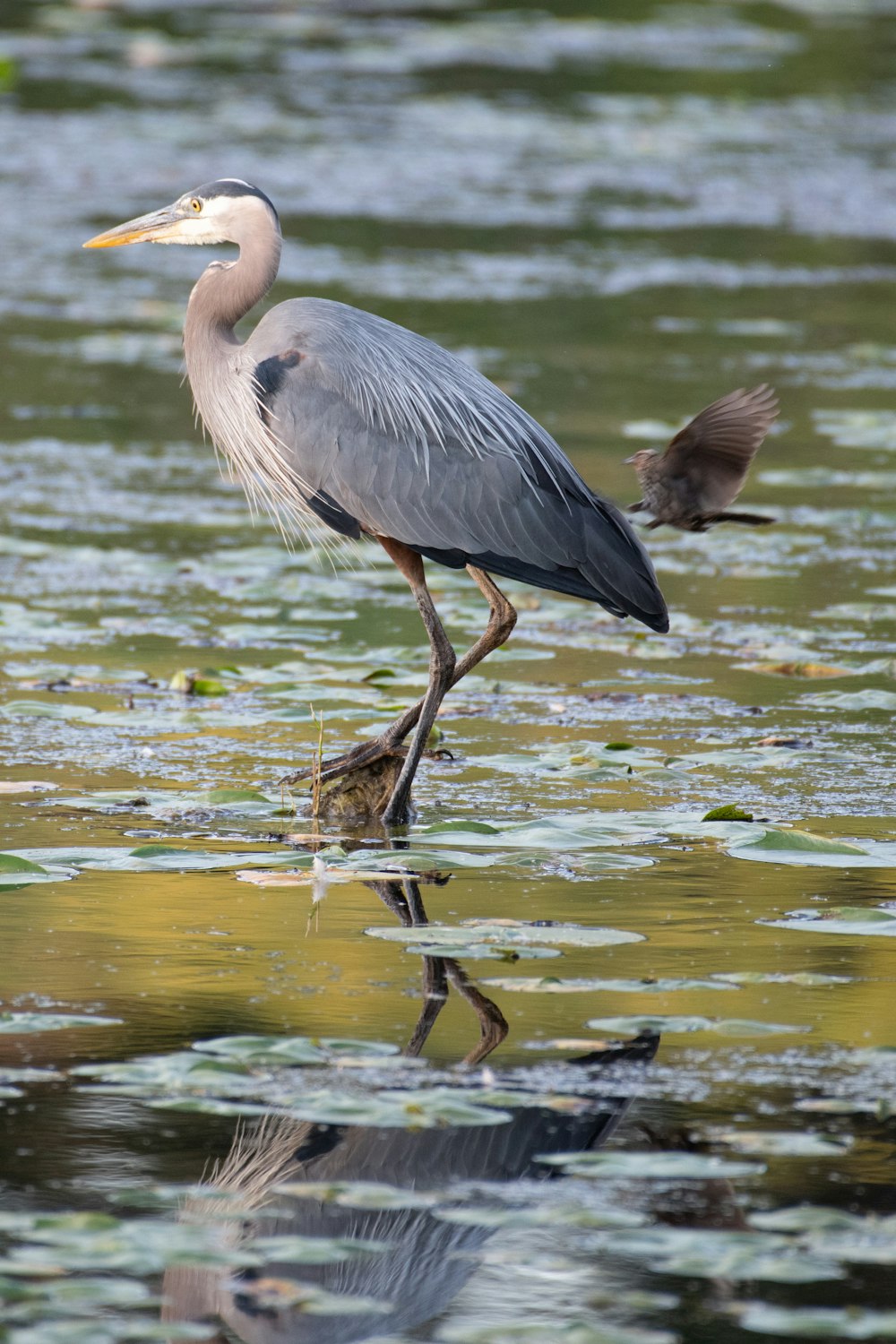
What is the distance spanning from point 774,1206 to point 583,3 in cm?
2343

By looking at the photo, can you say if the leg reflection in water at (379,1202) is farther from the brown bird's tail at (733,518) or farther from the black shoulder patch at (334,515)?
the brown bird's tail at (733,518)

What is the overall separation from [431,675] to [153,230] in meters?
1.67

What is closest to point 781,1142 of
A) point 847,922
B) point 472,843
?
point 847,922

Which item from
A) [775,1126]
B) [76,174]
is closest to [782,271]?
[76,174]

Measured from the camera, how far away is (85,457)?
10312 millimetres

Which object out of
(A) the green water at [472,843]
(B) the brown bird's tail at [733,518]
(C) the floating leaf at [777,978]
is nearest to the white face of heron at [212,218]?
(A) the green water at [472,843]

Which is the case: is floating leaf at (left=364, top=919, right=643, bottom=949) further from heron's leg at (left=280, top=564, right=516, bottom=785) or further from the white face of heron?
the white face of heron

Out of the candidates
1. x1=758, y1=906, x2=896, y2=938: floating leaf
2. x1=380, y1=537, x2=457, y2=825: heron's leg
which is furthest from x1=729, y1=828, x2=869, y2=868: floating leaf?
x1=380, y1=537, x2=457, y2=825: heron's leg

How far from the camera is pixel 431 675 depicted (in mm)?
5914

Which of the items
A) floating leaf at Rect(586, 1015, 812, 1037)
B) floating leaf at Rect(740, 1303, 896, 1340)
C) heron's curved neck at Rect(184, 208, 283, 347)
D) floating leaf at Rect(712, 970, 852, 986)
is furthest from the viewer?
heron's curved neck at Rect(184, 208, 283, 347)

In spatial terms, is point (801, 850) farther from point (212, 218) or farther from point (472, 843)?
point (212, 218)

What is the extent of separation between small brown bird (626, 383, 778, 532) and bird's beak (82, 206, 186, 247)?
1.53 m

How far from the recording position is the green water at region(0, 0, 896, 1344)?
340cm

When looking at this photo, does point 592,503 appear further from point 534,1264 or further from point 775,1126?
point 534,1264
